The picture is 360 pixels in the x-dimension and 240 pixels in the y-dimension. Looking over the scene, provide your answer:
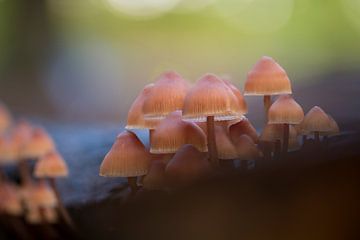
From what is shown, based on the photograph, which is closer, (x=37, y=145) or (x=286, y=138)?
(x=286, y=138)

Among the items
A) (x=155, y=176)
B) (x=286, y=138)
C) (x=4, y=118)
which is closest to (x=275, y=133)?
(x=286, y=138)

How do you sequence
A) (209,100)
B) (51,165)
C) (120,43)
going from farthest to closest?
(120,43) → (51,165) → (209,100)

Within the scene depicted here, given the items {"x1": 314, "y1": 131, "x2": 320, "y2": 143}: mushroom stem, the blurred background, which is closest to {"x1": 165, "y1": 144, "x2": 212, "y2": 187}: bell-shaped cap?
{"x1": 314, "y1": 131, "x2": 320, "y2": 143}: mushroom stem

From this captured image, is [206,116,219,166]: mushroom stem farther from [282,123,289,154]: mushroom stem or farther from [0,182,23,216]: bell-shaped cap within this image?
[0,182,23,216]: bell-shaped cap

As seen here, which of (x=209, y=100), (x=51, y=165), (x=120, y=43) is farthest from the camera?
(x=120, y=43)

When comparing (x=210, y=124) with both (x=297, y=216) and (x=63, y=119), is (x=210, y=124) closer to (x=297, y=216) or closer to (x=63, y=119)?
(x=297, y=216)

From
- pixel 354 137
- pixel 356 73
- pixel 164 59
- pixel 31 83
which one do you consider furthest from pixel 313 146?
pixel 31 83

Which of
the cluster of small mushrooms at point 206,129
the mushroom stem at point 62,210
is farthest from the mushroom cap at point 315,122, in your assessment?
the mushroom stem at point 62,210

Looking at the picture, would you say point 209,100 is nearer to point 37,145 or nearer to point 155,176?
point 155,176
